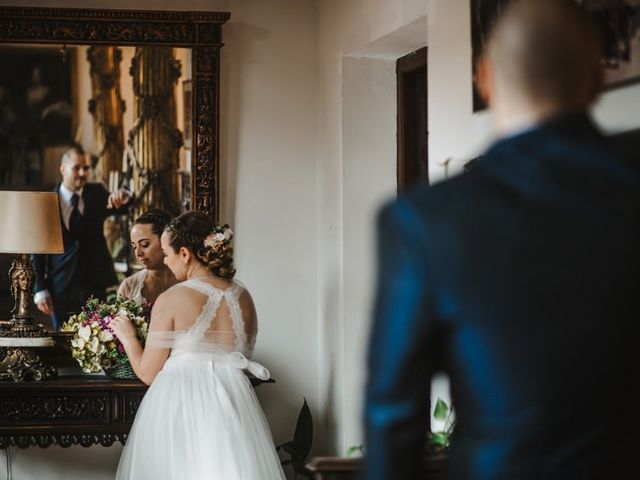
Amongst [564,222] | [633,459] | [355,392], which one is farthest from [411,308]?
[355,392]

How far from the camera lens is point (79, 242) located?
18.1 ft

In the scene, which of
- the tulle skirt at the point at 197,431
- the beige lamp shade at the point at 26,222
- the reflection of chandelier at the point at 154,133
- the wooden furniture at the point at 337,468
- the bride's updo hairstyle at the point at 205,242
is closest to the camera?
the wooden furniture at the point at 337,468

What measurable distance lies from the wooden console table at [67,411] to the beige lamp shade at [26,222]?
2.14ft

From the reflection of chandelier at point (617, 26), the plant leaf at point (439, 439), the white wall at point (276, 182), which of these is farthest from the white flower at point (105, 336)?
the reflection of chandelier at point (617, 26)

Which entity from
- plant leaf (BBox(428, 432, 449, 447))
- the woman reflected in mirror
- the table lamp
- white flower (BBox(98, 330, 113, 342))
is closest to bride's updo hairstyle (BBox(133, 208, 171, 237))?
the woman reflected in mirror

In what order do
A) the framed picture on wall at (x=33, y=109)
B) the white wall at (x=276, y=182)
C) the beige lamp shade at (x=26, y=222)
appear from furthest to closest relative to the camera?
the white wall at (x=276, y=182) < the framed picture on wall at (x=33, y=109) < the beige lamp shade at (x=26, y=222)

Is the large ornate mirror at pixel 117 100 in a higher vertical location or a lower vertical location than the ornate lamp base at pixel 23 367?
higher

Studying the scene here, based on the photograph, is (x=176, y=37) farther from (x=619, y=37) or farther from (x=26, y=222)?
(x=619, y=37)

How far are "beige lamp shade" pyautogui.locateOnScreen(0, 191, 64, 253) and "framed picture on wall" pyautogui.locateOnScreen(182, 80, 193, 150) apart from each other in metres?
0.78

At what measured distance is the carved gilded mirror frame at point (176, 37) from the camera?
5.47 meters

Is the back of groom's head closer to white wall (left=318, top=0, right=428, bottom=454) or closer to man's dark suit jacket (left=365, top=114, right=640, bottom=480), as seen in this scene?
man's dark suit jacket (left=365, top=114, right=640, bottom=480)

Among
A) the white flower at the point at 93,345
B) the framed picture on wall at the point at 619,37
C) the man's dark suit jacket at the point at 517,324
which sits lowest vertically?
the white flower at the point at 93,345

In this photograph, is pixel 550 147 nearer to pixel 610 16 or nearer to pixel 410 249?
pixel 410 249

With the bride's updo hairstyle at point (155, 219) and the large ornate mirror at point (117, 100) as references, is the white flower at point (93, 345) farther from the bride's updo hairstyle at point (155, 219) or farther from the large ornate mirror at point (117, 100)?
the bride's updo hairstyle at point (155, 219)
